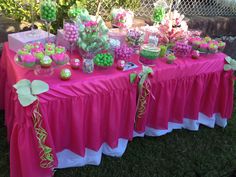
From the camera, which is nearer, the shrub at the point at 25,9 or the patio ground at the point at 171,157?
the patio ground at the point at 171,157

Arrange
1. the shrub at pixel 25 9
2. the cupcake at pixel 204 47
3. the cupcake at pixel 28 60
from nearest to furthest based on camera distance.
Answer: the cupcake at pixel 28 60 → the cupcake at pixel 204 47 → the shrub at pixel 25 9

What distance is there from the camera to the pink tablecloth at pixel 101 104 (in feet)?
6.90

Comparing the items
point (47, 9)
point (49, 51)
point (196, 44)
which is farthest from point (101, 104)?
point (196, 44)

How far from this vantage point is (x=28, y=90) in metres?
1.97

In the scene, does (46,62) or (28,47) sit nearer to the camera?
(46,62)

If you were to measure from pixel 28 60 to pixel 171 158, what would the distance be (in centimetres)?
156

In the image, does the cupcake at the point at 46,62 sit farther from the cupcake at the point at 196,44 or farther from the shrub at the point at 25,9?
the cupcake at the point at 196,44

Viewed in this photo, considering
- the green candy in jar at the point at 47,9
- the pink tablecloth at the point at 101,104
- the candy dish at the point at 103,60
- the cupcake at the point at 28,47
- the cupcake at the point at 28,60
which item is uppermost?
the green candy in jar at the point at 47,9

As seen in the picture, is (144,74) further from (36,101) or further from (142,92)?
(36,101)

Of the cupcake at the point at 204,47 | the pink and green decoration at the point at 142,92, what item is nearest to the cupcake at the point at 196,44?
the cupcake at the point at 204,47

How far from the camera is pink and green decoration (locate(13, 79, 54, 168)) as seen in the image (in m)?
1.93

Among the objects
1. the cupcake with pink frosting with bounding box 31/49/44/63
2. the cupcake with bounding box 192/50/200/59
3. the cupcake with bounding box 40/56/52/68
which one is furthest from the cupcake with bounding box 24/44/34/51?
the cupcake with bounding box 192/50/200/59

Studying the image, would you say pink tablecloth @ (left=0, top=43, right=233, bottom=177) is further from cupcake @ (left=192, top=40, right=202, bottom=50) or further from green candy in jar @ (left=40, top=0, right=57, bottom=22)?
green candy in jar @ (left=40, top=0, right=57, bottom=22)

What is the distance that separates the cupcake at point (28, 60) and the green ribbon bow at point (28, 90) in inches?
5.1
